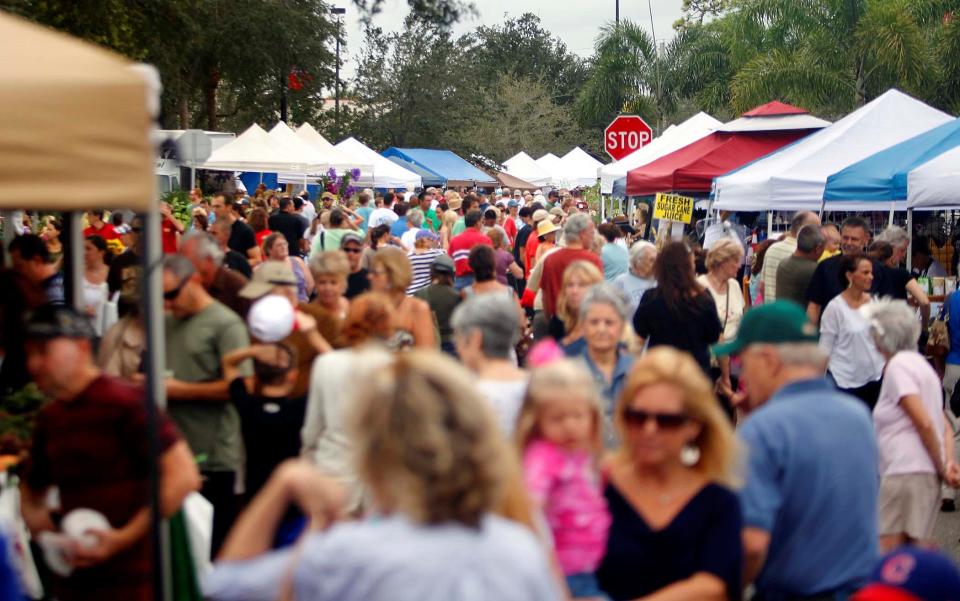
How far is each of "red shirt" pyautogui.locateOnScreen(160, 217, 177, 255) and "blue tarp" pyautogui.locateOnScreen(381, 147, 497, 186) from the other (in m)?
35.0

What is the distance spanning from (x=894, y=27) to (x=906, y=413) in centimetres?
2739

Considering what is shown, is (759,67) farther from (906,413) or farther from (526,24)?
(526,24)

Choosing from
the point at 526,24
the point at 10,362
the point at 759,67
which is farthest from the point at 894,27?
the point at 526,24

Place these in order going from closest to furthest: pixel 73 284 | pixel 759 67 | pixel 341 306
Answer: pixel 73 284 → pixel 341 306 → pixel 759 67

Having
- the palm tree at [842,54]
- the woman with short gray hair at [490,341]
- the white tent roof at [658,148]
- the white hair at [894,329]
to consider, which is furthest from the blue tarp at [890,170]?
the palm tree at [842,54]

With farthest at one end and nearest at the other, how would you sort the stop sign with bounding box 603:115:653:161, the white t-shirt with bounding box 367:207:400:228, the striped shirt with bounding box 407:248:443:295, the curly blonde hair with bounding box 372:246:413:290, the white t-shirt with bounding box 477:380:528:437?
the stop sign with bounding box 603:115:653:161 → the white t-shirt with bounding box 367:207:400:228 → the striped shirt with bounding box 407:248:443:295 → the curly blonde hair with bounding box 372:246:413:290 → the white t-shirt with bounding box 477:380:528:437

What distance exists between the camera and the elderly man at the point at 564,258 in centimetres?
1066

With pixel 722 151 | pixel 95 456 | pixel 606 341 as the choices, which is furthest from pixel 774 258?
pixel 95 456

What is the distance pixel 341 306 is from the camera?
289 inches

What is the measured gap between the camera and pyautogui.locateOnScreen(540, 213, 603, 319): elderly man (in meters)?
10.7

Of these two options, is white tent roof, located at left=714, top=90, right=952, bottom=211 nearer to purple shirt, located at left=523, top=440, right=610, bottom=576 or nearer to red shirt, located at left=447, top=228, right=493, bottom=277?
red shirt, located at left=447, top=228, right=493, bottom=277

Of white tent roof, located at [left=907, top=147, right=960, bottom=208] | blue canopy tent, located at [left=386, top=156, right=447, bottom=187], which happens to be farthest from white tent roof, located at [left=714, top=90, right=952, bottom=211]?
blue canopy tent, located at [left=386, top=156, right=447, bottom=187]

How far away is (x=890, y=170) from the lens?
14.1 m

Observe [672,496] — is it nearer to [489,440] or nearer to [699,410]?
[699,410]
